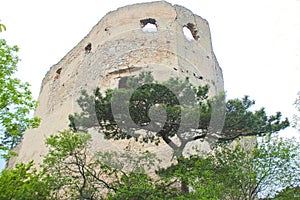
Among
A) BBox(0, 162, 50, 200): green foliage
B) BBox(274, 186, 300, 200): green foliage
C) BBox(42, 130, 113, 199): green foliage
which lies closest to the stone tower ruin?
BBox(42, 130, 113, 199): green foliage

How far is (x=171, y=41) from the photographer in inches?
454

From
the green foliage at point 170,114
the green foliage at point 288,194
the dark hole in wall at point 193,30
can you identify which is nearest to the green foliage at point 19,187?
the green foliage at point 170,114

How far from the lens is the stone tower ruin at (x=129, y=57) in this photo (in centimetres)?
1117

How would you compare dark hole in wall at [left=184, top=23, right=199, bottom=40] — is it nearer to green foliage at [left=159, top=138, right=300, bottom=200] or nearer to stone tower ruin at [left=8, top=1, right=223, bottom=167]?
stone tower ruin at [left=8, top=1, right=223, bottom=167]

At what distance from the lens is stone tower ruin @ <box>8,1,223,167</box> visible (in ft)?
36.7

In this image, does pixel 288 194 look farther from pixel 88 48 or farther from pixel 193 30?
pixel 88 48

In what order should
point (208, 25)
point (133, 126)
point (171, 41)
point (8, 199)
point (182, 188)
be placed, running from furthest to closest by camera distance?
point (208, 25)
point (171, 41)
point (133, 126)
point (182, 188)
point (8, 199)

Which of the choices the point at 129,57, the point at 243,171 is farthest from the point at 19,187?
the point at 129,57

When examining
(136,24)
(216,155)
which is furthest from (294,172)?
(136,24)

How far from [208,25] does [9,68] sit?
8.78m

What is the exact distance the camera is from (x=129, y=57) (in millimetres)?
11383

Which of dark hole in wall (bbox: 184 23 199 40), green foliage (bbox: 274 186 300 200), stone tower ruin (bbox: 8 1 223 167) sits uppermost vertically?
dark hole in wall (bbox: 184 23 199 40)

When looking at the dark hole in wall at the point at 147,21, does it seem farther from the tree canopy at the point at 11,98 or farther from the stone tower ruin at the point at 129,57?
the tree canopy at the point at 11,98

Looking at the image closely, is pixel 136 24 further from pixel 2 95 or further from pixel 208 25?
pixel 2 95
